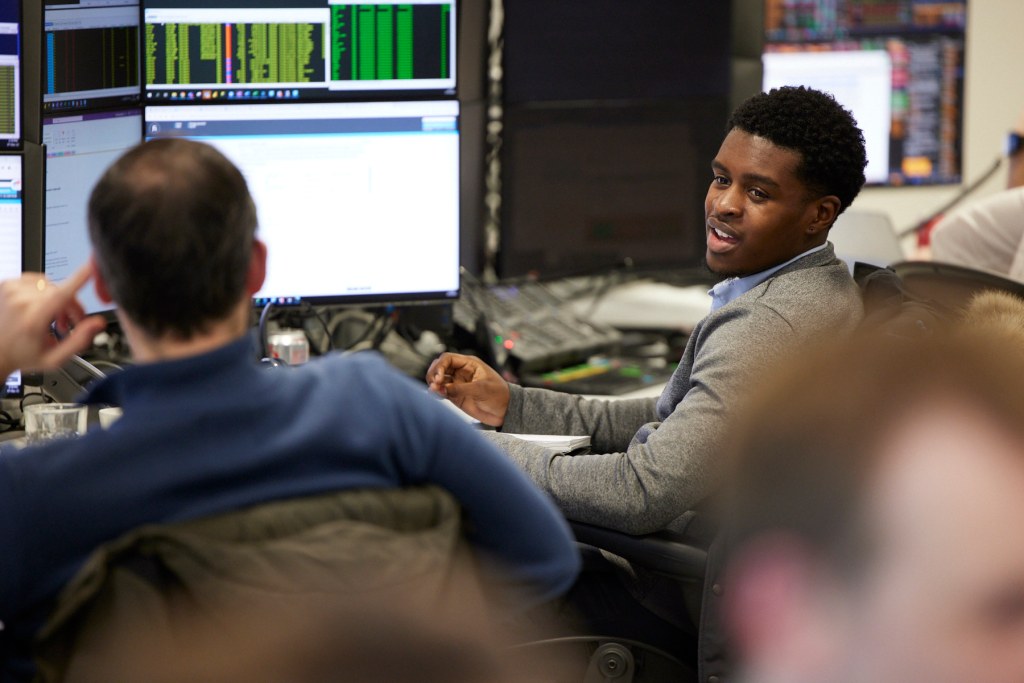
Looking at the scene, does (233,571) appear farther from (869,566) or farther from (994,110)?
(994,110)

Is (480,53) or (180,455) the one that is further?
(480,53)

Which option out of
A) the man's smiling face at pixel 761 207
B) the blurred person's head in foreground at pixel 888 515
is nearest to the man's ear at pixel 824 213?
the man's smiling face at pixel 761 207

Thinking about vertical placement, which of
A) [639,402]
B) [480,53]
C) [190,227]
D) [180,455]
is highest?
[480,53]

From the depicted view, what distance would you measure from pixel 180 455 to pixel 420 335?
64.3 inches

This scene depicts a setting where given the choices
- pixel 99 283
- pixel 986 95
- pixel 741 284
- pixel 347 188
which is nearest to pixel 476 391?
pixel 741 284

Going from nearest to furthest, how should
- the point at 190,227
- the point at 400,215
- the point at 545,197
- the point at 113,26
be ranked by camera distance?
the point at 190,227
the point at 113,26
the point at 400,215
the point at 545,197

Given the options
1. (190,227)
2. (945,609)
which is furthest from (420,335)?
(945,609)

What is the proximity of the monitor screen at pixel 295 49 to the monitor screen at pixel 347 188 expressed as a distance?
0.03 metres

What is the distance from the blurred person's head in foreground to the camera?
47cm

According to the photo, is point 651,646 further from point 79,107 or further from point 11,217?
point 79,107

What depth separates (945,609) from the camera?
49 cm

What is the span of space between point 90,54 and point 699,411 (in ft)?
3.95

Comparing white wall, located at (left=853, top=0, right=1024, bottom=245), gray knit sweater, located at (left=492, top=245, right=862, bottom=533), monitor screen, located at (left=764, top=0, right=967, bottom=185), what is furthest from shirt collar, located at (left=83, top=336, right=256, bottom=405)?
white wall, located at (left=853, top=0, right=1024, bottom=245)

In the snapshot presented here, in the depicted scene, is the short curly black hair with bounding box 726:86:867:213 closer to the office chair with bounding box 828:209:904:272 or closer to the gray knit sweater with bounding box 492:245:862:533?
the gray knit sweater with bounding box 492:245:862:533
